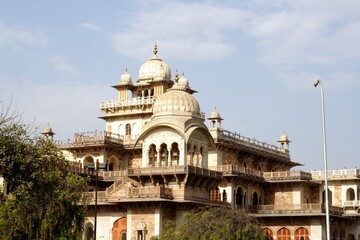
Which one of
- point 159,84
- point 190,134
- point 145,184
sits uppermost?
point 159,84

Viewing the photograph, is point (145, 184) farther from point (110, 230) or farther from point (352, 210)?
point (352, 210)

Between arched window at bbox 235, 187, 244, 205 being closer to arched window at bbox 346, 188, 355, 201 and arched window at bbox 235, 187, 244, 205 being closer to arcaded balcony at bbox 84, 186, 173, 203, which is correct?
arcaded balcony at bbox 84, 186, 173, 203

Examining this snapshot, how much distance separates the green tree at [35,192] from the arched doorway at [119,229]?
13547 mm

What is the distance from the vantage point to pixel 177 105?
162 feet

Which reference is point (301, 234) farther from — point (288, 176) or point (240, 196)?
point (288, 176)

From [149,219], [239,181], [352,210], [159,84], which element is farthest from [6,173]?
[352,210]

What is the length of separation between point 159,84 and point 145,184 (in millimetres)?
17631

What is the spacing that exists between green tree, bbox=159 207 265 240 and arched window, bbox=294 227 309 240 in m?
13.9

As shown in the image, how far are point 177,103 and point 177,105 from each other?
142 millimetres

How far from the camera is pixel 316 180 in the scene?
63.3 m

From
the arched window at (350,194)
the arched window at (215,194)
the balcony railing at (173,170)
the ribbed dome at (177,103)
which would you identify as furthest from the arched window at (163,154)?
the arched window at (350,194)

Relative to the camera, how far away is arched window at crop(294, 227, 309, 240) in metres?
55.1

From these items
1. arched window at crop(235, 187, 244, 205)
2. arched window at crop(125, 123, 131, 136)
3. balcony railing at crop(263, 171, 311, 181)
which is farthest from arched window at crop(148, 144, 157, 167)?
arched window at crop(125, 123, 131, 136)

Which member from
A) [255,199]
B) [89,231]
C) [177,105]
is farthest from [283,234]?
[89,231]
